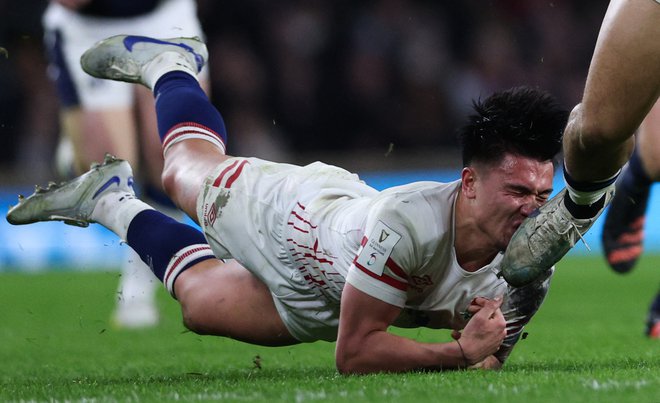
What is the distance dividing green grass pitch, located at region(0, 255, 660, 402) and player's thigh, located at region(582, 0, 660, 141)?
834mm

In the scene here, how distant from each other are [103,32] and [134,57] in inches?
59.2

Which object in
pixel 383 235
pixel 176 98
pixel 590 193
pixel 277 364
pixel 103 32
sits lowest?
pixel 277 364

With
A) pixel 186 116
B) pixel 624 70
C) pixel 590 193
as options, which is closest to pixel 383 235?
pixel 590 193

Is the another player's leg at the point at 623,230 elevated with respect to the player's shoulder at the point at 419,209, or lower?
lower

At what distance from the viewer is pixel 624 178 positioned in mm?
6949

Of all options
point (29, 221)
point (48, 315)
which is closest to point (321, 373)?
point (29, 221)

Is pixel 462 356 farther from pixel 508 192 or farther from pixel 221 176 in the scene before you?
pixel 221 176

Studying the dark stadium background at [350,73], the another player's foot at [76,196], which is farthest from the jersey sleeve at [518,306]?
the dark stadium background at [350,73]

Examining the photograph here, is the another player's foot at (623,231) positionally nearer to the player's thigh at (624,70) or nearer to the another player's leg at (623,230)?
the another player's leg at (623,230)

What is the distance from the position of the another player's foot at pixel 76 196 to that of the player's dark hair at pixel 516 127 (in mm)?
2084

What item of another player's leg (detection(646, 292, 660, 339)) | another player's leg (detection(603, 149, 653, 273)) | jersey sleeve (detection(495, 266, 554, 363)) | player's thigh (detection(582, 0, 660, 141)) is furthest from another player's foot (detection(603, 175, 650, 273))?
player's thigh (detection(582, 0, 660, 141))

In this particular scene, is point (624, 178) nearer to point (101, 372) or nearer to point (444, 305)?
point (444, 305)

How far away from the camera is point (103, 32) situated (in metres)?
7.59

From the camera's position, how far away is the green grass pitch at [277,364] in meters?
3.94
